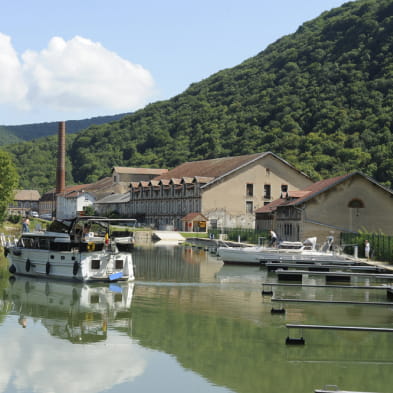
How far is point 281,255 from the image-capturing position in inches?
1941

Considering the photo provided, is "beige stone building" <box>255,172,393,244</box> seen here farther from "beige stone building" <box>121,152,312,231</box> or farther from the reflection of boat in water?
"beige stone building" <box>121,152,312,231</box>

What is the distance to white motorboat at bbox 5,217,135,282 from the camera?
→ 3750cm

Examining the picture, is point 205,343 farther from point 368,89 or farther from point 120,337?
point 368,89

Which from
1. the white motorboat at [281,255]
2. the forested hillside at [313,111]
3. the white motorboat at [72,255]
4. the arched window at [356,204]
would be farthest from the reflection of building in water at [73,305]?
the forested hillside at [313,111]

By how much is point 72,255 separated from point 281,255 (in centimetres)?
1686

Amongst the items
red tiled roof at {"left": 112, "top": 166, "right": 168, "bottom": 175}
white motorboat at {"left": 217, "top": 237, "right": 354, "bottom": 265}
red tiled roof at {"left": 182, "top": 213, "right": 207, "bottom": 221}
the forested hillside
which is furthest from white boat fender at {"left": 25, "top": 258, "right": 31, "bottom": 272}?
red tiled roof at {"left": 112, "top": 166, "right": 168, "bottom": 175}

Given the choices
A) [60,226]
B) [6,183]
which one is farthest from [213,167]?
[60,226]

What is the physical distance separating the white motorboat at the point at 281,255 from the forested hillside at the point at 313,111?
65.2m

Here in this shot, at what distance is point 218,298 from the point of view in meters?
32.8

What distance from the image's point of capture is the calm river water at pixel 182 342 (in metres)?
17.8

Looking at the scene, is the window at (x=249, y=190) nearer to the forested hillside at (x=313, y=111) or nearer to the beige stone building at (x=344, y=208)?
the forested hillside at (x=313, y=111)

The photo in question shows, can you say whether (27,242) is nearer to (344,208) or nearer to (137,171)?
(344,208)

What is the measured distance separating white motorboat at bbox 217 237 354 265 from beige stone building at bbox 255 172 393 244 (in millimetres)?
10618

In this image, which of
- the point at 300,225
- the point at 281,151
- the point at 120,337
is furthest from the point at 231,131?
the point at 120,337
